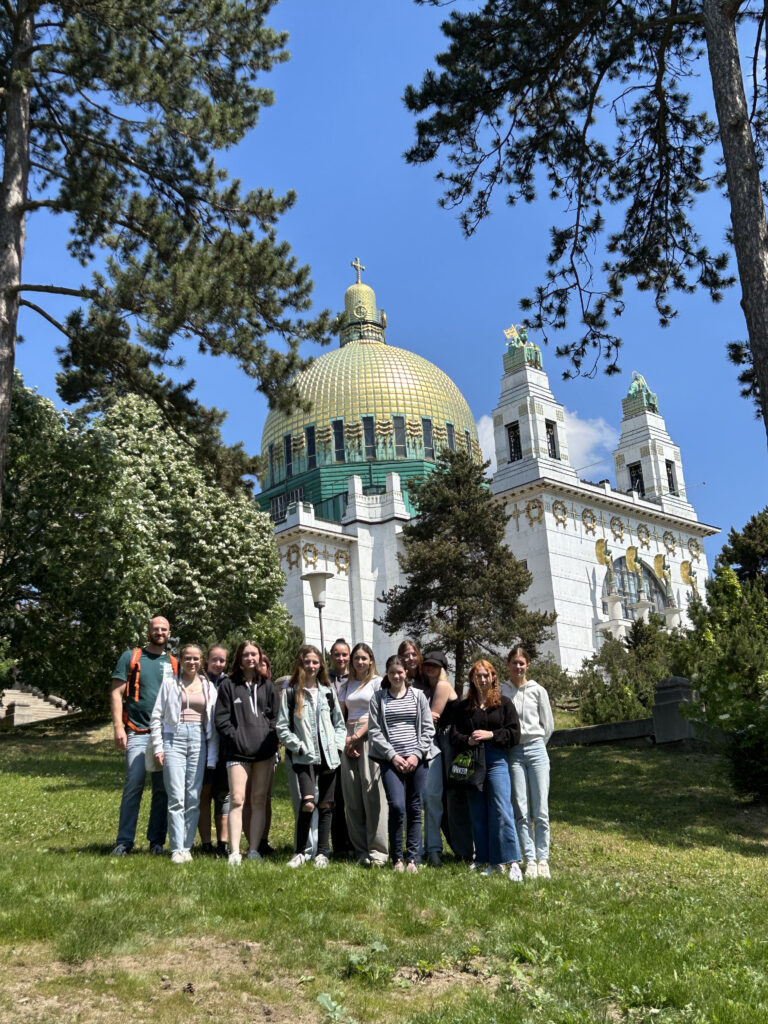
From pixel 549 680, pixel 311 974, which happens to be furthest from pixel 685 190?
pixel 549 680

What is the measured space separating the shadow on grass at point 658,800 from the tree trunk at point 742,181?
5206 mm

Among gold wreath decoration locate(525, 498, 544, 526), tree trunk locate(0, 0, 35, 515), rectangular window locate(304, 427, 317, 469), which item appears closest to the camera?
tree trunk locate(0, 0, 35, 515)

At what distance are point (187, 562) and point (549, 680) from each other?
40.0 ft

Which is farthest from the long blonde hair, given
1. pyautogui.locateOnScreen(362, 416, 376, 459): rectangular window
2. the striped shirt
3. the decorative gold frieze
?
pyautogui.locateOnScreen(362, 416, 376, 459): rectangular window

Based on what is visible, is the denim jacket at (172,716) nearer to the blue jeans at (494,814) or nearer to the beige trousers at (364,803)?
the beige trousers at (364,803)

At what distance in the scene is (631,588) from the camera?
49844 millimetres

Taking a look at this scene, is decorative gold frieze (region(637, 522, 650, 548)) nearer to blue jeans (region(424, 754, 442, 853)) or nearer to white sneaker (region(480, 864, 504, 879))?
blue jeans (region(424, 754, 442, 853))

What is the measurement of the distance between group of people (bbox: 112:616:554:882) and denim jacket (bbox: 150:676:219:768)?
0.03 ft

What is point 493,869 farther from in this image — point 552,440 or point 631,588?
point 631,588

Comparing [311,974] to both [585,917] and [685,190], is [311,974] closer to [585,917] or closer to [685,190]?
[585,917]

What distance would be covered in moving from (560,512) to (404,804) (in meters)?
39.6

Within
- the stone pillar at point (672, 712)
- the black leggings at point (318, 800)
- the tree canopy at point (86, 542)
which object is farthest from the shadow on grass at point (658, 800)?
the tree canopy at point (86, 542)

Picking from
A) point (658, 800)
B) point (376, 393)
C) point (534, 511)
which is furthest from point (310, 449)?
point (658, 800)

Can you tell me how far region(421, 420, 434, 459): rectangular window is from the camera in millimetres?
54594
